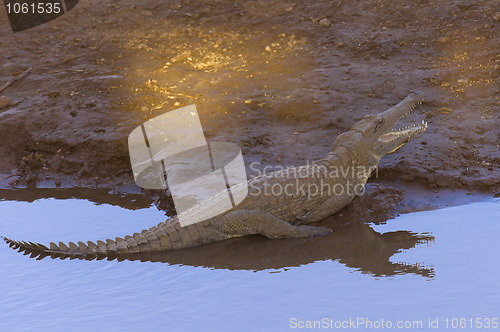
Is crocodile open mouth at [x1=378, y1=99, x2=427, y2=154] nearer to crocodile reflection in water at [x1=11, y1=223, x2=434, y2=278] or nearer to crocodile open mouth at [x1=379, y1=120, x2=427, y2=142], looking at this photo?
crocodile open mouth at [x1=379, y1=120, x2=427, y2=142]

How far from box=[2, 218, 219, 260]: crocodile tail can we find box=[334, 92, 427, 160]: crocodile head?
1.80 m

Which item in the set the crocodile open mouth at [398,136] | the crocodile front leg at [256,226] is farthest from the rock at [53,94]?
the crocodile open mouth at [398,136]

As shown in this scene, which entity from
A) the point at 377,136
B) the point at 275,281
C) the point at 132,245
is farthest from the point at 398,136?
the point at 132,245

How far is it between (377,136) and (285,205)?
1.34 metres

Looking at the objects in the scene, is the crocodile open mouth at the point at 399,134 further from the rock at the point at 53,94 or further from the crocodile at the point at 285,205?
the rock at the point at 53,94

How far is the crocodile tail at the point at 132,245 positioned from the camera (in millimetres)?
5363

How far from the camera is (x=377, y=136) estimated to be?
6.32 m

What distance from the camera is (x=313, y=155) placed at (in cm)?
686

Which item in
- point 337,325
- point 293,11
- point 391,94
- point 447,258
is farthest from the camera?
point 293,11

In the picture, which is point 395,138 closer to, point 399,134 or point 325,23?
point 399,134

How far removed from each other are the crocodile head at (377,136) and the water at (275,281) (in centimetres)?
80

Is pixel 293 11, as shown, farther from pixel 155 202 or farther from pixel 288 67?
pixel 155 202

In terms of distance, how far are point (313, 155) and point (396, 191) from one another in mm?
1091

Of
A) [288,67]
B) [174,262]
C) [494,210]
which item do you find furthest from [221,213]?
[288,67]
